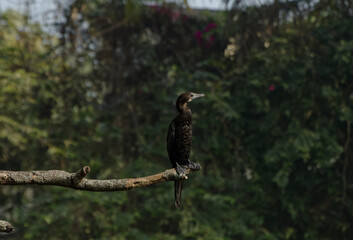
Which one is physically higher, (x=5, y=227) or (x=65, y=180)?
(x=65, y=180)

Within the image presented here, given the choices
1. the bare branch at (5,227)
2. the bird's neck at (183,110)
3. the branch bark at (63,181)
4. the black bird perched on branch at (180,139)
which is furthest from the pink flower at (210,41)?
the bare branch at (5,227)

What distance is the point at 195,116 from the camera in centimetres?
632

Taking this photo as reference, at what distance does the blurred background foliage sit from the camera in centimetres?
593

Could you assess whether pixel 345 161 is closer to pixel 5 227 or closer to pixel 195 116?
pixel 195 116

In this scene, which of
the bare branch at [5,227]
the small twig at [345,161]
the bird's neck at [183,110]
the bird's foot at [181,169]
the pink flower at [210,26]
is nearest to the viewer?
the bare branch at [5,227]

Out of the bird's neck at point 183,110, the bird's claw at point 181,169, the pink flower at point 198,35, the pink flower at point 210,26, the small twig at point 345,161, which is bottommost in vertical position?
the small twig at point 345,161

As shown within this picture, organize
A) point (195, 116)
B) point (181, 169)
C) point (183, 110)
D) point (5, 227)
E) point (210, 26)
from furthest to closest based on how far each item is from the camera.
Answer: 1. point (210, 26)
2. point (195, 116)
3. point (183, 110)
4. point (181, 169)
5. point (5, 227)

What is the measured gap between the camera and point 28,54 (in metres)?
6.76

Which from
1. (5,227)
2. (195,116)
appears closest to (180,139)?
(5,227)

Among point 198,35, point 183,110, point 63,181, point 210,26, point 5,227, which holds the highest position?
point 210,26

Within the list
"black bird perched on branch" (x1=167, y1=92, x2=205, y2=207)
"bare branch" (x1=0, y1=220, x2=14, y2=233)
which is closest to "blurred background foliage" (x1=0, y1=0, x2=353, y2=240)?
"black bird perched on branch" (x1=167, y1=92, x2=205, y2=207)

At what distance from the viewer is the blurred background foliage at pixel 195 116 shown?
19.5 feet

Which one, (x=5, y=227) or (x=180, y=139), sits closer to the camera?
(x=5, y=227)

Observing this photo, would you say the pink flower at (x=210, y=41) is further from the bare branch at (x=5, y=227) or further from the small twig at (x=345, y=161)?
the bare branch at (x=5, y=227)
